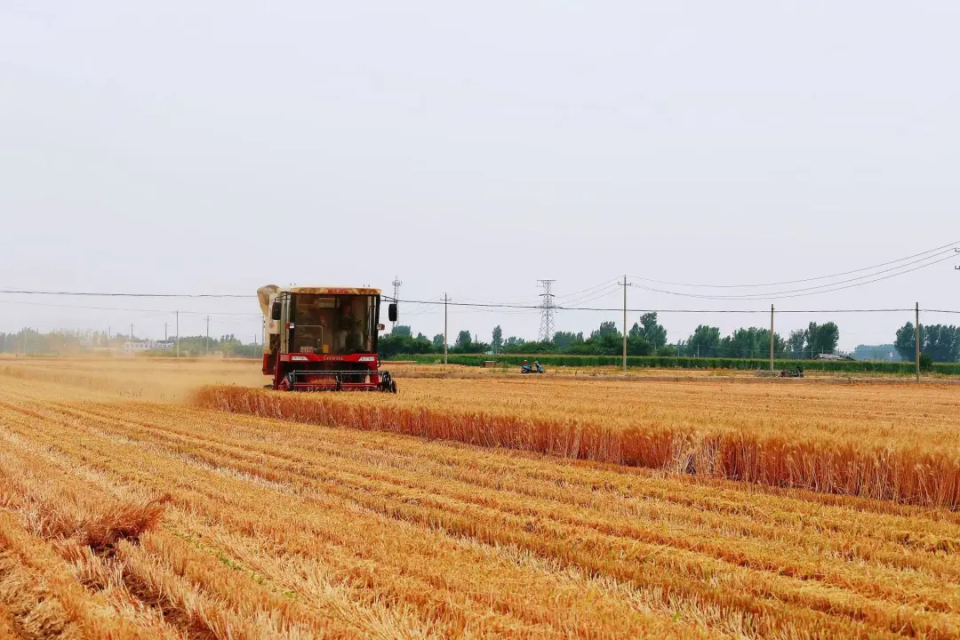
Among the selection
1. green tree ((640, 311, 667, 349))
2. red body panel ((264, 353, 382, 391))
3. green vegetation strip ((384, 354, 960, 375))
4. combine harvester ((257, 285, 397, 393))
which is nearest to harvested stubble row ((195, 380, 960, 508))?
red body panel ((264, 353, 382, 391))

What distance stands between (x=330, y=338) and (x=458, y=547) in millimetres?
15953

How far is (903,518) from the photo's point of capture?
7.62 metres

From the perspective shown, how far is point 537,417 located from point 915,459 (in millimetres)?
5094

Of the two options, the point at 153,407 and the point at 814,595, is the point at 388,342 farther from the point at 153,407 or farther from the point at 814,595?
the point at 814,595

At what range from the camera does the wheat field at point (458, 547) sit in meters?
4.58

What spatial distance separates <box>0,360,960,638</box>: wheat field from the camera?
458 centimetres

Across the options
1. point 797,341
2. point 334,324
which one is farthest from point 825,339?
point 334,324

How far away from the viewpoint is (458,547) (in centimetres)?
626

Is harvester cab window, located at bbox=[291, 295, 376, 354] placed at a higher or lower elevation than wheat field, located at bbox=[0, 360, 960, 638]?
higher

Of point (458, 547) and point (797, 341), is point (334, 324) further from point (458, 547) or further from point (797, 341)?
point (797, 341)

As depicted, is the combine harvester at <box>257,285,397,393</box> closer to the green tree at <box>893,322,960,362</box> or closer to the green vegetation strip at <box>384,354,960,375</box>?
the green vegetation strip at <box>384,354,960,375</box>

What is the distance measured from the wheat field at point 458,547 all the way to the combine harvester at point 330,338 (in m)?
8.96

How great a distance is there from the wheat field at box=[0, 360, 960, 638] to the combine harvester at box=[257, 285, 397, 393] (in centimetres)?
896

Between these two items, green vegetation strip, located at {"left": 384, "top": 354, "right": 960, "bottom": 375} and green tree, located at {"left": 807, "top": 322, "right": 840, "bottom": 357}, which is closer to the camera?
green vegetation strip, located at {"left": 384, "top": 354, "right": 960, "bottom": 375}
